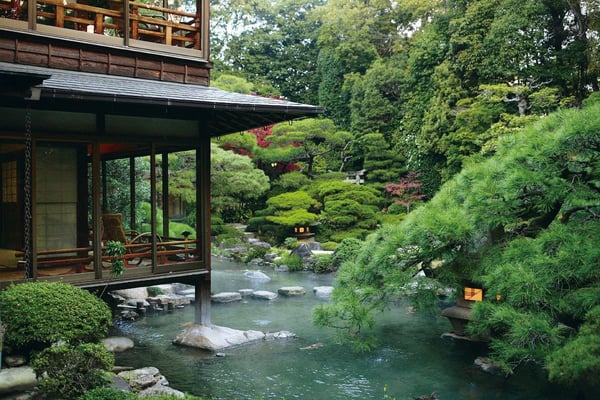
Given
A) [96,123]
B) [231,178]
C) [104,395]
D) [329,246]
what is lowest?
[104,395]

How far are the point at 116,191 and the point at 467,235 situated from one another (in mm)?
9565

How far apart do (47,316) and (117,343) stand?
3.26 metres

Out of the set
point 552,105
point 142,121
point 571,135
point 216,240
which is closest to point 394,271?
point 571,135

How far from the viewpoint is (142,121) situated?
8.02 m

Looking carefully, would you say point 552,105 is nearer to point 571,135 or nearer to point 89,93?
point 571,135

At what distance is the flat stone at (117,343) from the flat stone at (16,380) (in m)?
3.16

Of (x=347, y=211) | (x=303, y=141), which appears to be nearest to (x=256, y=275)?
(x=347, y=211)

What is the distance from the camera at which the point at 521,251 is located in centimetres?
560

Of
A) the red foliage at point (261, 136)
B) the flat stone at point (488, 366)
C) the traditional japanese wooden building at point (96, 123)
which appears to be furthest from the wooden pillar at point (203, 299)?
the red foliage at point (261, 136)

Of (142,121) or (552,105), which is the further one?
(552,105)

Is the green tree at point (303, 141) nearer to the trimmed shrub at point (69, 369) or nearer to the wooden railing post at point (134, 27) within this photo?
the wooden railing post at point (134, 27)

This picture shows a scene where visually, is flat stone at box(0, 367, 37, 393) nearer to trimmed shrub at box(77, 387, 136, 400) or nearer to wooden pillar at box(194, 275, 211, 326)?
trimmed shrub at box(77, 387, 136, 400)

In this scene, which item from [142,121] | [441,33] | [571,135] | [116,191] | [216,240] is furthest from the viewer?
[216,240]

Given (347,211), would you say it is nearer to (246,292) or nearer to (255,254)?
(255,254)
